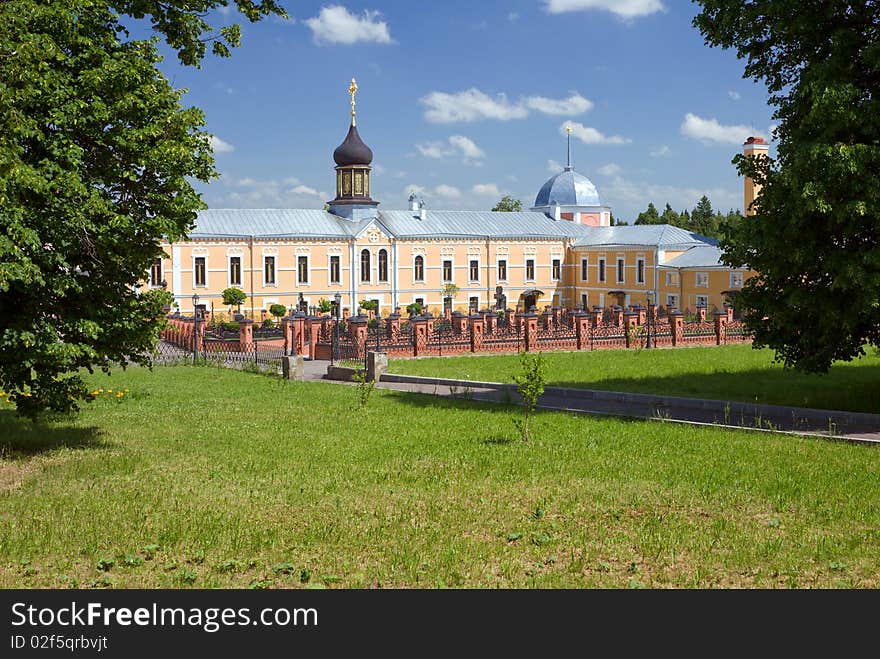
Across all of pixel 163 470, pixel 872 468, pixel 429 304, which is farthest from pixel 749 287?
pixel 429 304

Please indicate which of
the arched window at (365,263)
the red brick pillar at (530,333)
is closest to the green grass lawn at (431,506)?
the red brick pillar at (530,333)

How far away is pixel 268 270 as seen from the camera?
4703 cm

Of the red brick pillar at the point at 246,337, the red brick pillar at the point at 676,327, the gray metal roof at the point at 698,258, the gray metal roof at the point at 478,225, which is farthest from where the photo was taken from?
the gray metal roof at the point at 478,225

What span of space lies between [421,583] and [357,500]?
239cm

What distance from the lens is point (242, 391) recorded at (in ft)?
63.0

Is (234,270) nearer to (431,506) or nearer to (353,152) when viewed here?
(353,152)

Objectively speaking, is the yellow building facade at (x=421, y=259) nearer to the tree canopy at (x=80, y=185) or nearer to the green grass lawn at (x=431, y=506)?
the green grass lawn at (x=431, y=506)

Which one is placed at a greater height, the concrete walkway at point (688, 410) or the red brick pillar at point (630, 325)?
the red brick pillar at point (630, 325)

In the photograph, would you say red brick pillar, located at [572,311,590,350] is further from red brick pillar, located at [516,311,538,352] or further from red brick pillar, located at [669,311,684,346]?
red brick pillar, located at [669,311,684,346]

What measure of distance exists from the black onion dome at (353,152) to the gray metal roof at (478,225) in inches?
131

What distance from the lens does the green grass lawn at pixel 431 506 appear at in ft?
21.8

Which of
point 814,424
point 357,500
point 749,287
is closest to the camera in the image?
point 357,500

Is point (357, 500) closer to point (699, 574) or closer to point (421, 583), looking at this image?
point (421, 583)

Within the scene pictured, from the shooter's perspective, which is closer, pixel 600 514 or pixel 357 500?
pixel 600 514
